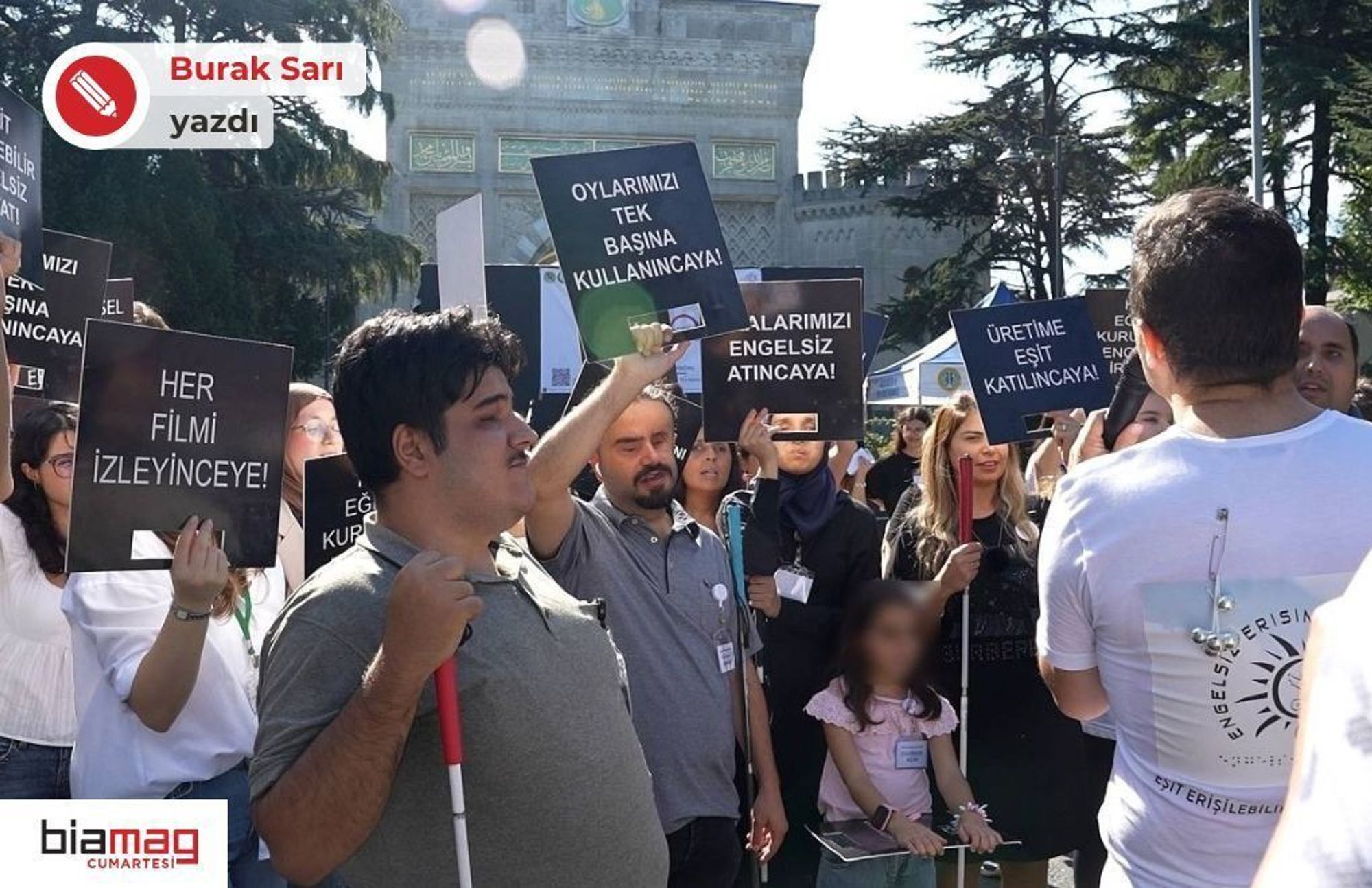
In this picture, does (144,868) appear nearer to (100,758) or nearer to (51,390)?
(100,758)

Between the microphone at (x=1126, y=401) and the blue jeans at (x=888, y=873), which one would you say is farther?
the microphone at (x=1126, y=401)

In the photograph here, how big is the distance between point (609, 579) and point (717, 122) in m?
37.6

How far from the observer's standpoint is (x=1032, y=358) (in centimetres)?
562

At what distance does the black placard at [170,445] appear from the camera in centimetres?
314

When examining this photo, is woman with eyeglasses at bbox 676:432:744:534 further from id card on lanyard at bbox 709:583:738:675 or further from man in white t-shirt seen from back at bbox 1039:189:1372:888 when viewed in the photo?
man in white t-shirt seen from back at bbox 1039:189:1372:888

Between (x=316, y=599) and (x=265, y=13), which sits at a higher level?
(x=265, y=13)

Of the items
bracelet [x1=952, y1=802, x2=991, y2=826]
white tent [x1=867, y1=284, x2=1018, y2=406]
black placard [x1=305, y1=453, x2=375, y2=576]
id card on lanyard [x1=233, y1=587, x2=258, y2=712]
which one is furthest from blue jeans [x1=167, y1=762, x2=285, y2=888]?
white tent [x1=867, y1=284, x2=1018, y2=406]

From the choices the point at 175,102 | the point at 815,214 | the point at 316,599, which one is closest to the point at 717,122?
the point at 815,214

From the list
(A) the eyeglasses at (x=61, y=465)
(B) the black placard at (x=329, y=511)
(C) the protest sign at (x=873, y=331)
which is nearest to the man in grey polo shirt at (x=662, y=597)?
(B) the black placard at (x=329, y=511)

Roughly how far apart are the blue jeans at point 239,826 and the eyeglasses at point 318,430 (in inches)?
47.9

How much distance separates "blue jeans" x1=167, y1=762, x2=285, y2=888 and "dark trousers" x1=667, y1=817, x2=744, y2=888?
1040 millimetres

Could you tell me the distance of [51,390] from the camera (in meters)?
4.96

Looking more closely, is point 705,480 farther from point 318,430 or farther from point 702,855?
point 702,855

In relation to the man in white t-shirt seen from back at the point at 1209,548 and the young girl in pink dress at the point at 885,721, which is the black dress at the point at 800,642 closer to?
the young girl in pink dress at the point at 885,721
